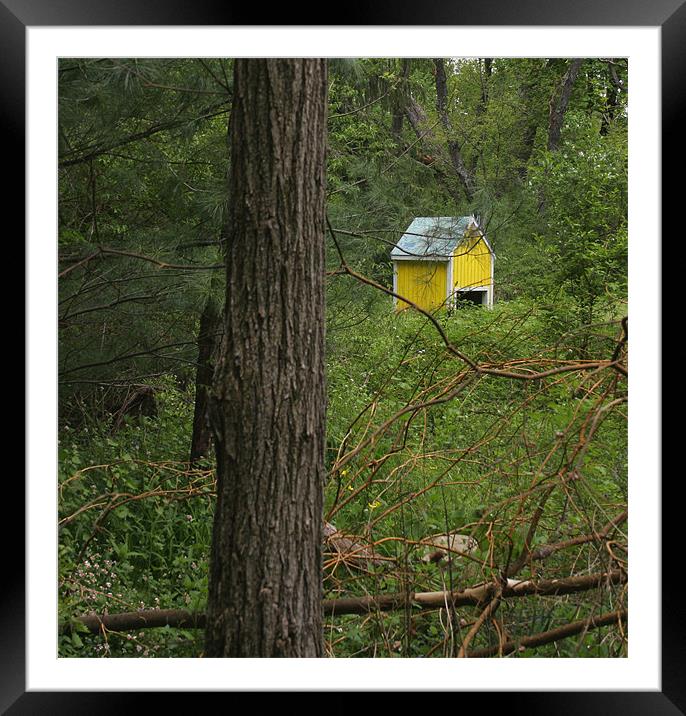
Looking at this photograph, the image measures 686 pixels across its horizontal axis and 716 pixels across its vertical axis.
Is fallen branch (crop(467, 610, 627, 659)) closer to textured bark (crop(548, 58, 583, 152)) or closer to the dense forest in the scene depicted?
the dense forest

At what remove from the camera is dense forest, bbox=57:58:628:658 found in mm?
1693

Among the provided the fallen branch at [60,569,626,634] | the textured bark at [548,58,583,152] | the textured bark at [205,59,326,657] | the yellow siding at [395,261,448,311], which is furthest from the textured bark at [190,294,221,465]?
the textured bark at [548,58,583,152]

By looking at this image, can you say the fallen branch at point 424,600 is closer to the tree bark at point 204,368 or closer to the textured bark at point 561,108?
the tree bark at point 204,368

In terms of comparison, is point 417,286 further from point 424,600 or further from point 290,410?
point 290,410

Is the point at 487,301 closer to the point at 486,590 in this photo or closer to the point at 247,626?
the point at 486,590

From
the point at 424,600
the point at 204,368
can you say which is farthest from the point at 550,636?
the point at 204,368

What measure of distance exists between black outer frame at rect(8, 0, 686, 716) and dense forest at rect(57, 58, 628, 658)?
0.68ft

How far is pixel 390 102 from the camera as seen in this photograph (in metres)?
4.06

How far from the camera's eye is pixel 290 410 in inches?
Result: 65.9
